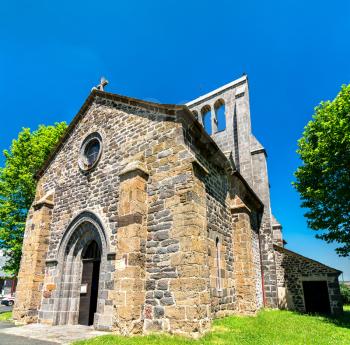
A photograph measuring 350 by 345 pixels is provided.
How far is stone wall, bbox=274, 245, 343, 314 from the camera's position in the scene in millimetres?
14117

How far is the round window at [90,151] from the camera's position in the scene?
35.1 ft

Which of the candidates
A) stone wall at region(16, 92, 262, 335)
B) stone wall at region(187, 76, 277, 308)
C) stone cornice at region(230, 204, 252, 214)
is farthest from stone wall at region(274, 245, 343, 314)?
stone cornice at region(230, 204, 252, 214)

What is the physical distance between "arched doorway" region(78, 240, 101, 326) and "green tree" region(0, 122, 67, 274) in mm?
8805

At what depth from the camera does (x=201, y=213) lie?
7.56 metres

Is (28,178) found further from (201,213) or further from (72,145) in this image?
(201,213)

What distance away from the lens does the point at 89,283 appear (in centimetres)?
964

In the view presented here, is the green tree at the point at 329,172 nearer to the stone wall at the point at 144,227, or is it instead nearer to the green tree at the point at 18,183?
the stone wall at the point at 144,227

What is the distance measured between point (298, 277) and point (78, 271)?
1165 cm

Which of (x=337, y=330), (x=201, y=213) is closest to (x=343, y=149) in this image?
(x=337, y=330)

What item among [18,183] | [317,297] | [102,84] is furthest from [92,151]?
[317,297]

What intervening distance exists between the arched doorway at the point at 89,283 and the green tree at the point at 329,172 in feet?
31.8

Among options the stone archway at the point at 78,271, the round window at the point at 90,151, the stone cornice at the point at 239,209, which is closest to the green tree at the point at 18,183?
the round window at the point at 90,151

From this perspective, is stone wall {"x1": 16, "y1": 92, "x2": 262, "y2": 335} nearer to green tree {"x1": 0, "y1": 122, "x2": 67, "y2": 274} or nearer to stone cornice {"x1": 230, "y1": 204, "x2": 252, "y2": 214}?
stone cornice {"x1": 230, "y1": 204, "x2": 252, "y2": 214}

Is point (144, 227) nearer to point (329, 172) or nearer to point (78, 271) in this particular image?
point (78, 271)
